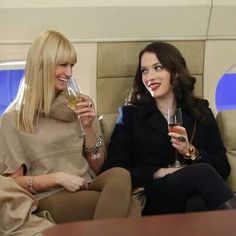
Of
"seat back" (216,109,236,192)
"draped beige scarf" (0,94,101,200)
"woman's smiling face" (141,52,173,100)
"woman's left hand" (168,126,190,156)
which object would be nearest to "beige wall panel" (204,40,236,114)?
"seat back" (216,109,236,192)

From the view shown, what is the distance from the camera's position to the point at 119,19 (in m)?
2.87

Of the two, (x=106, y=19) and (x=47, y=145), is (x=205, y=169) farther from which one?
(x=106, y=19)

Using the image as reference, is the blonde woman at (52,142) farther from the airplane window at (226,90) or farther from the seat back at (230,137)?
the airplane window at (226,90)

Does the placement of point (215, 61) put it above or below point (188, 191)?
above

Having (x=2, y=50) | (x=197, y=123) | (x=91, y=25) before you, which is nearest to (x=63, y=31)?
(x=91, y=25)

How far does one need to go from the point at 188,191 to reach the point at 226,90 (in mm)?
1075

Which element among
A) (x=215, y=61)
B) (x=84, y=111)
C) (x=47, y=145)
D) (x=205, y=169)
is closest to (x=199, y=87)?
(x=215, y=61)

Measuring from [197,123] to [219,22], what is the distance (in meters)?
0.72

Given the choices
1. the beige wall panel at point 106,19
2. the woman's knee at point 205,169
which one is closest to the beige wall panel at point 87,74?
the beige wall panel at point 106,19

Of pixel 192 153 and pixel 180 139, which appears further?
pixel 192 153

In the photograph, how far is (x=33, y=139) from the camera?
2.31 m

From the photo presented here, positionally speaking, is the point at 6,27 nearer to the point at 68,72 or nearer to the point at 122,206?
the point at 68,72

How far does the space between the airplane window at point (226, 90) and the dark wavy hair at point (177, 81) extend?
1.34ft

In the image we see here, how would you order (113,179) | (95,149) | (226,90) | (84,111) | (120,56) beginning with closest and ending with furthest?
(113,179) < (84,111) < (95,149) < (120,56) < (226,90)
